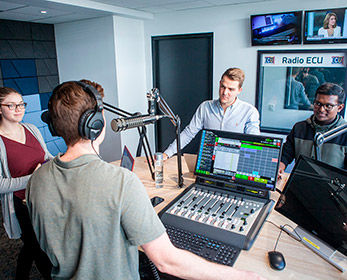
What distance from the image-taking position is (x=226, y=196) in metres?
1.59

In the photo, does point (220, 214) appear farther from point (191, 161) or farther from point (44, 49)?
point (44, 49)

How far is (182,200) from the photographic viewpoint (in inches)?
62.1

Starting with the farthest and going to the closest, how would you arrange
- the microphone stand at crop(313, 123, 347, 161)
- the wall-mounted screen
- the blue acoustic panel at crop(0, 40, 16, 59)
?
1. the blue acoustic panel at crop(0, 40, 16, 59)
2. the wall-mounted screen
3. the microphone stand at crop(313, 123, 347, 161)

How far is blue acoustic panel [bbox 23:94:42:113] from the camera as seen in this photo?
13.3 ft

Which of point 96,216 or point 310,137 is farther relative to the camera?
point 310,137

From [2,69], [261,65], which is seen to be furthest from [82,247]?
[2,69]

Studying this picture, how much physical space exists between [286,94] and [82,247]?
10.3 feet

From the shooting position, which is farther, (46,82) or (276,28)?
(46,82)

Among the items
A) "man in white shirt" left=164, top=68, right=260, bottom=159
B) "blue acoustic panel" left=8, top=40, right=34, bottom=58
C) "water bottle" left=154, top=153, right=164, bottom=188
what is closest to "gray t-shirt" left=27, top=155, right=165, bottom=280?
"water bottle" left=154, top=153, right=164, bottom=188

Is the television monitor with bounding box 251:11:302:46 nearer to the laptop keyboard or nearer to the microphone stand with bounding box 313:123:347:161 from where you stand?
the microphone stand with bounding box 313:123:347:161

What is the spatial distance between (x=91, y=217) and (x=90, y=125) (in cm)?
28

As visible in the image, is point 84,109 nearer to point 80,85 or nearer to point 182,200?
point 80,85

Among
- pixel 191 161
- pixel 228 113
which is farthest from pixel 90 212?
pixel 228 113

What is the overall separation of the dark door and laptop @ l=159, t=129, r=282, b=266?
2.37 metres
